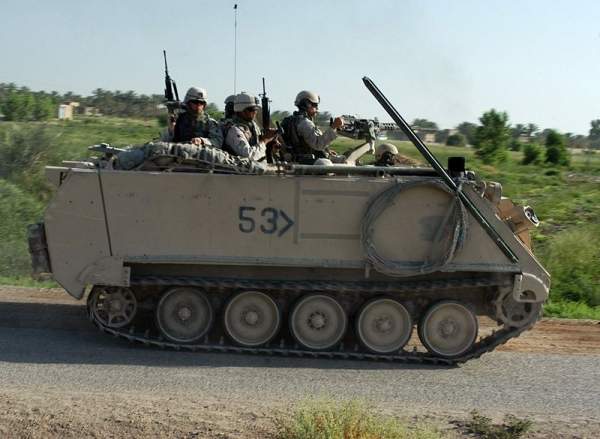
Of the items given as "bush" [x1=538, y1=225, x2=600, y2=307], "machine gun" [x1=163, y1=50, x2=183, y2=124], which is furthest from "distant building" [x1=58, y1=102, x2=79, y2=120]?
"machine gun" [x1=163, y1=50, x2=183, y2=124]

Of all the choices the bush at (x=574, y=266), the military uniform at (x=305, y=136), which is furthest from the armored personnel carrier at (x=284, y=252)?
the bush at (x=574, y=266)

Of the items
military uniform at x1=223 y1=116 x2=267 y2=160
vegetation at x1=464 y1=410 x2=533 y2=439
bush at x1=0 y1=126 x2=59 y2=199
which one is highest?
military uniform at x1=223 y1=116 x2=267 y2=160

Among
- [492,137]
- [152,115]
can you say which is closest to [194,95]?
[492,137]

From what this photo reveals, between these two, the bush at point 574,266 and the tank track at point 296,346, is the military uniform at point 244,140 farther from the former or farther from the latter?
the bush at point 574,266

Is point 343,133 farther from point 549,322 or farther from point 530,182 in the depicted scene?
point 530,182

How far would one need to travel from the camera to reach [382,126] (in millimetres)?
12625

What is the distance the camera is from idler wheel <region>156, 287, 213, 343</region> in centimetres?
1093

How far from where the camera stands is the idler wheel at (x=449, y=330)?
11.0m

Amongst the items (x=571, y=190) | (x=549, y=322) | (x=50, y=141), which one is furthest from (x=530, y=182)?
(x=549, y=322)

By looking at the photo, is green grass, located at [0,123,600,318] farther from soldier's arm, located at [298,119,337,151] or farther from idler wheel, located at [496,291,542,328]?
soldier's arm, located at [298,119,337,151]

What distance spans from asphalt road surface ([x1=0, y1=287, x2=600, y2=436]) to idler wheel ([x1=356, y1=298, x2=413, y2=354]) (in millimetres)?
316

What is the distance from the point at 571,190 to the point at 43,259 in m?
23.7

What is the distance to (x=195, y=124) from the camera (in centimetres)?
1166

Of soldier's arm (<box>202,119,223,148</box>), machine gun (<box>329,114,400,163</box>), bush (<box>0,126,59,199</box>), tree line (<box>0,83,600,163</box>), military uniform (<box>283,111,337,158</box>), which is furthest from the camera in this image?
Answer: tree line (<box>0,83,600,163</box>)
